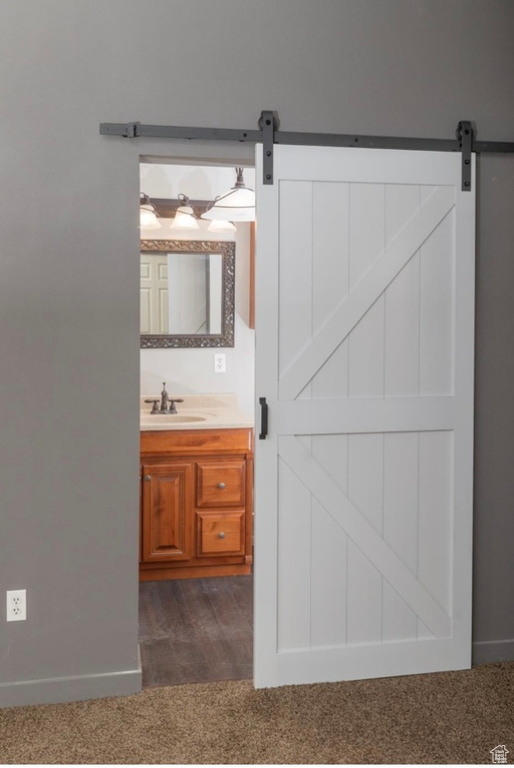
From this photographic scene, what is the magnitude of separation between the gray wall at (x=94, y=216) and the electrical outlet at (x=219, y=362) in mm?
1856

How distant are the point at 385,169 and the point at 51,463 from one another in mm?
1686

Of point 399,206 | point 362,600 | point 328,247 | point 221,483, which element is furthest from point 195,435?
point 399,206

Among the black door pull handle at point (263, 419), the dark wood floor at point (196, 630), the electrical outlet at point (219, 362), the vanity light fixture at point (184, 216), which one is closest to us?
the black door pull handle at point (263, 419)

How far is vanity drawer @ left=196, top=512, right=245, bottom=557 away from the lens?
4215 millimetres

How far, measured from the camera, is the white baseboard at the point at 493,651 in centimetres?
322

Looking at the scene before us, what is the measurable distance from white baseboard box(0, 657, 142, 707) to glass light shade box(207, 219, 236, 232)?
2642 mm

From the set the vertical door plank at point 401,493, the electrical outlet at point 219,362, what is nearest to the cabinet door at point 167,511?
Result: the electrical outlet at point 219,362

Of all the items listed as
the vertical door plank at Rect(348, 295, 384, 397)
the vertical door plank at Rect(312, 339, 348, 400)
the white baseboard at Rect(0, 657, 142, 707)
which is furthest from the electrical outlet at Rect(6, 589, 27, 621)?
the vertical door plank at Rect(348, 295, 384, 397)

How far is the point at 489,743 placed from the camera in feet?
8.42

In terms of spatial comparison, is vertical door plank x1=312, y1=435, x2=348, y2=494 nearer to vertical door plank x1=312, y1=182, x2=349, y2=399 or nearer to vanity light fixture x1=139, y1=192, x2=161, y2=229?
vertical door plank x1=312, y1=182, x2=349, y2=399

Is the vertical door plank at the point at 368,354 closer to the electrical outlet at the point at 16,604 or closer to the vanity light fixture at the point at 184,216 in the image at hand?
the electrical outlet at the point at 16,604

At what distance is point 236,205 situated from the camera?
3.91 metres

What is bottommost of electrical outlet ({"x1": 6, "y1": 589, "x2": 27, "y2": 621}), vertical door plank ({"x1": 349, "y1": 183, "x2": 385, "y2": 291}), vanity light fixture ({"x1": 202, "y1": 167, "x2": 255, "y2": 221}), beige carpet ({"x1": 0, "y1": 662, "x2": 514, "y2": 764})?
beige carpet ({"x1": 0, "y1": 662, "x2": 514, "y2": 764})

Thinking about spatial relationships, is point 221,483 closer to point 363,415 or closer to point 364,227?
point 363,415
